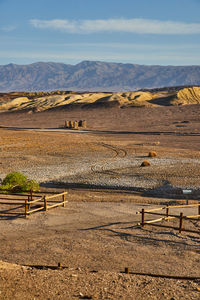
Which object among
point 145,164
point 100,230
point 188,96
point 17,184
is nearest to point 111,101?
point 188,96

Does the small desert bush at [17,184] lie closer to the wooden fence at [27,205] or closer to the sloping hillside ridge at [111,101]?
the wooden fence at [27,205]

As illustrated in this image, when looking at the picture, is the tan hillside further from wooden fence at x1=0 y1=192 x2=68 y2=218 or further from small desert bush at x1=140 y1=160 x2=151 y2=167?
wooden fence at x1=0 y1=192 x2=68 y2=218

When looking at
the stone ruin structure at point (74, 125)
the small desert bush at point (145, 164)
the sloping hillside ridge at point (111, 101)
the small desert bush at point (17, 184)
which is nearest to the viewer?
the small desert bush at point (17, 184)

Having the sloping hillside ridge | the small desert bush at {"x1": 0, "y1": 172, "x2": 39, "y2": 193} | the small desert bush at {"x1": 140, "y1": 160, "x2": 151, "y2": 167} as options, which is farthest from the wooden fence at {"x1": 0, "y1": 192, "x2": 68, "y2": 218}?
the sloping hillside ridge

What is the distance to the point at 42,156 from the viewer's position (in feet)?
116

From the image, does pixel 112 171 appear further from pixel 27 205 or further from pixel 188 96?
pixel 188 96

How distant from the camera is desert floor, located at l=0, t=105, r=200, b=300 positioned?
10.1 meters

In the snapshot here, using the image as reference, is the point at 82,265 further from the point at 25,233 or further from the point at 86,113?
the point at 86,113

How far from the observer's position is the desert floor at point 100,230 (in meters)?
10.1

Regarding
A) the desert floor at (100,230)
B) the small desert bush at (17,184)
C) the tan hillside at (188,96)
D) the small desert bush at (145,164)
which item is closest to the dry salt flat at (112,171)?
the desert floor at (100,230)

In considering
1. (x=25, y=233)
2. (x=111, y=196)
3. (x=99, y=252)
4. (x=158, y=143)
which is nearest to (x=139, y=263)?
(x=99, y=252)

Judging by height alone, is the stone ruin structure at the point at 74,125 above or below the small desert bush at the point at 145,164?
above

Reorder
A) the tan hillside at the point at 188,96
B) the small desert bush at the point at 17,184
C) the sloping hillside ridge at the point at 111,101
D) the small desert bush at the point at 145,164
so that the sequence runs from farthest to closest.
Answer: the tan hillside at the point at 188,96 → the sloping hillside ridge at the point at 111,101 → the small desert bush at the point at 145,164 → the small desert bush at the point at 17,184

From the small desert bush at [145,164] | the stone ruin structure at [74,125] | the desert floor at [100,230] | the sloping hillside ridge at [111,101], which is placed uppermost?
the sloping hillside ridge at [111,101]
